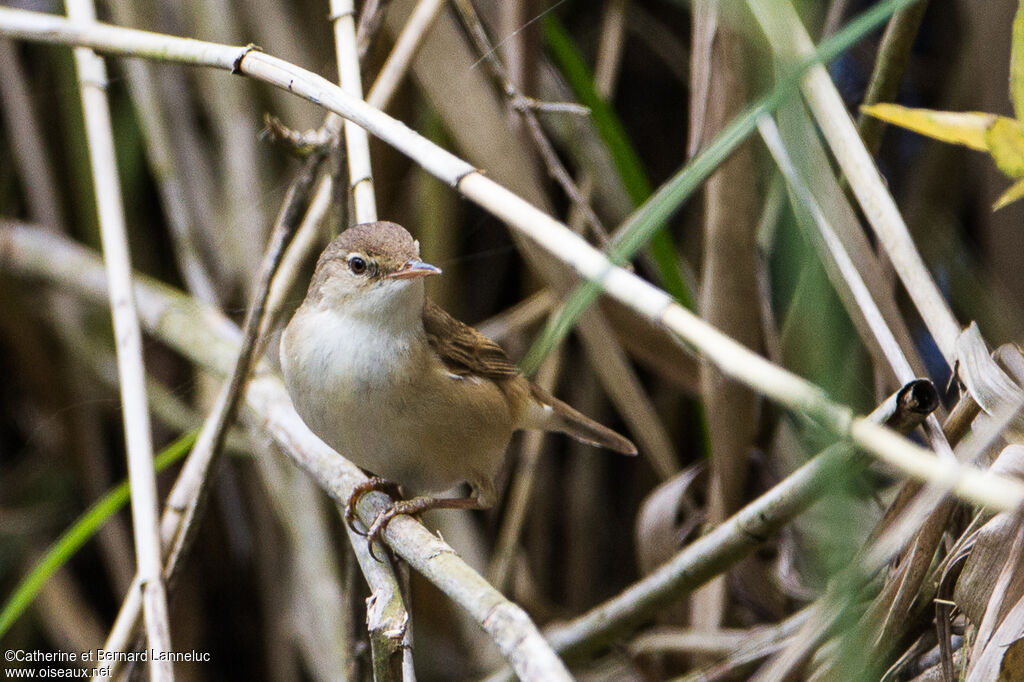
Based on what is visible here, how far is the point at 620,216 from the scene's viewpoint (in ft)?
9.89

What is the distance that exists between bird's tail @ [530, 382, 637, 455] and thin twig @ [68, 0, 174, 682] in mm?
1052

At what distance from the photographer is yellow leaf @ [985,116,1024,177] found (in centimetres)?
117

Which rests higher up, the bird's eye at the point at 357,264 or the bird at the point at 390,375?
the bird's eye at the point at 357,264

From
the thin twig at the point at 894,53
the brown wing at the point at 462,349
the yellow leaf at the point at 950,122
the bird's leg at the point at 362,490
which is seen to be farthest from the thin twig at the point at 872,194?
the bird's leg at the point at 362,490

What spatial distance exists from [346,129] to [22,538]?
214 centimetres

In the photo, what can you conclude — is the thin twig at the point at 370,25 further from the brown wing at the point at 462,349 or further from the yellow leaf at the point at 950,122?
the yellow leaf at the point at 950,122

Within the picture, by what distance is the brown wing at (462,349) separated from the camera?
234 centimetres

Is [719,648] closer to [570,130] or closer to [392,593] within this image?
[392,593]

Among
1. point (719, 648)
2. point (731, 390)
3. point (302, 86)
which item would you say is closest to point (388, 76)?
point (302, 86)

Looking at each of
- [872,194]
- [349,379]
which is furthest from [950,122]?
[349,379]

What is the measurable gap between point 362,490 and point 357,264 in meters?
0.51

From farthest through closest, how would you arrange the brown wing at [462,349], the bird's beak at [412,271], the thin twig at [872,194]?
the brown wing at [462,349]
the bird's beak at [412,271]
the thin twig at [872,194]

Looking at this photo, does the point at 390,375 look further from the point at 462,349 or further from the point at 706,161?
the point at 706,161

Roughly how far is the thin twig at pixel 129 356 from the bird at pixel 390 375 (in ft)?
1.07
